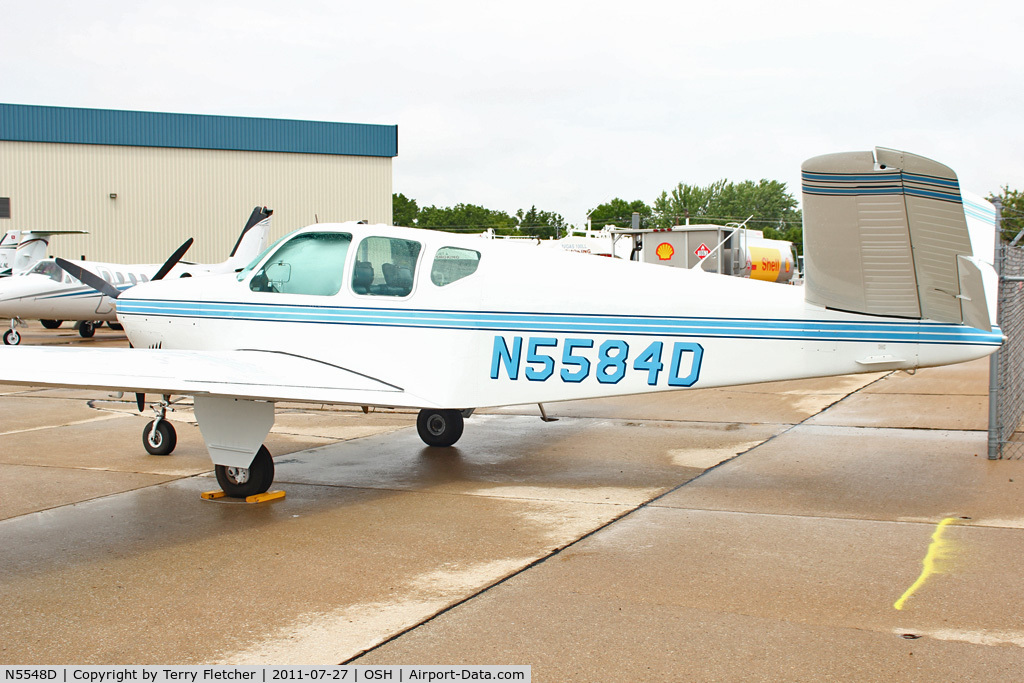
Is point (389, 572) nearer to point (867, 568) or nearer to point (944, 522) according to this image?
point (867, 568)

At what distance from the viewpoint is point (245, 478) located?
22.3ft

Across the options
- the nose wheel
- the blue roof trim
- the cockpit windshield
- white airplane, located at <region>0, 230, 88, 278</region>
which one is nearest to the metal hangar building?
the blue roof trim

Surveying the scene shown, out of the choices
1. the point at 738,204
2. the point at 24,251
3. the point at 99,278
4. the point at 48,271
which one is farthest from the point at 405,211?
the point at 99,278

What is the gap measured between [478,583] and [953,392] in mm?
10170

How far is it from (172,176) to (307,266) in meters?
34.0

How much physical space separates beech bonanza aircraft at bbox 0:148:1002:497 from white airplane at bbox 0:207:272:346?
16030 millimetres

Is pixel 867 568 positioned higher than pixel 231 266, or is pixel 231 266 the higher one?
pixel 231 266

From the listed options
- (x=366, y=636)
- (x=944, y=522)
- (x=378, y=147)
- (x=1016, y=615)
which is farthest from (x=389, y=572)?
(x=378, y=147)

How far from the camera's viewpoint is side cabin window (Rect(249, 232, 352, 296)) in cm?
728

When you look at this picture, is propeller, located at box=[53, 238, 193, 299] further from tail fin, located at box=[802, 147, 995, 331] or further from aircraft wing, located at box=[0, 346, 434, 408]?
tail fin, located at box=[802, 147, 995, 331]

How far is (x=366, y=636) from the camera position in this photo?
4.09 m

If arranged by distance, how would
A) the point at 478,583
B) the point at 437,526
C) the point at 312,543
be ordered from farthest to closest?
the point at 437,526
the point at 312,543
the point at 478,583

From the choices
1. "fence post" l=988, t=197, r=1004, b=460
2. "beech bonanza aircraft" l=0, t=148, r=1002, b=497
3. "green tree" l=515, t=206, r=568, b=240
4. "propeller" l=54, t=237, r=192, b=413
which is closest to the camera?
"beech bonanza aircraft" l=0, t=148, r=1002, b=497

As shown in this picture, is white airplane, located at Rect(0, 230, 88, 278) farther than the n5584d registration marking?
Yes
